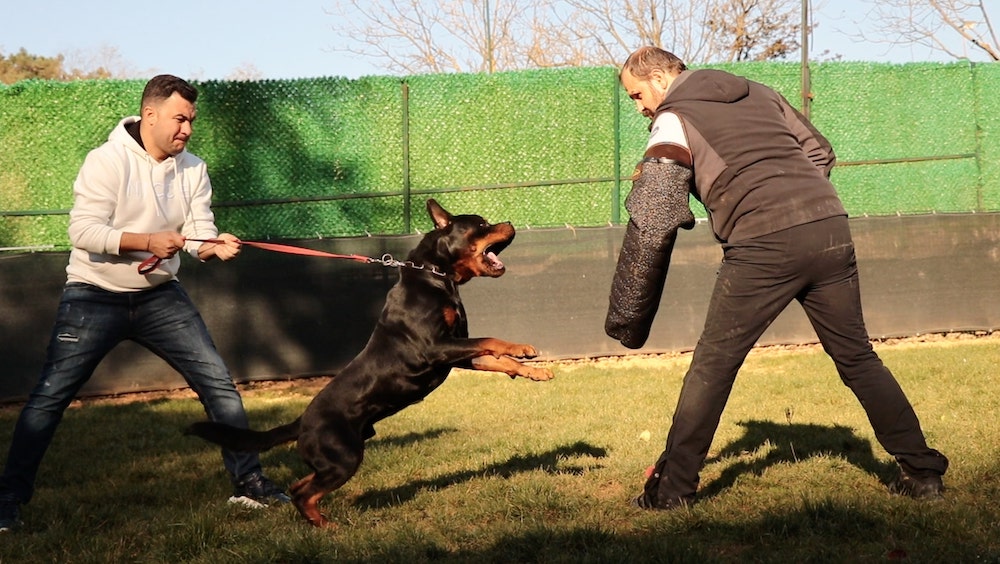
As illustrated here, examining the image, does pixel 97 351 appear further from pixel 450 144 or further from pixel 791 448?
pixel 450 144

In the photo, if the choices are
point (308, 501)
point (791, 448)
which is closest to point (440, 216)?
point (308, 501)

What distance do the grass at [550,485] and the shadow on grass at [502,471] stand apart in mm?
20

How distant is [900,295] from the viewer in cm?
1020

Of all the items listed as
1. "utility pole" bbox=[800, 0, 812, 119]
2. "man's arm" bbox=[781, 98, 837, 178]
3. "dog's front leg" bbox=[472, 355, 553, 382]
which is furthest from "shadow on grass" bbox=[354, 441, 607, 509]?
"utility pole" bbox=[800, 0, 812, 119]

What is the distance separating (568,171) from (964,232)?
406 cm

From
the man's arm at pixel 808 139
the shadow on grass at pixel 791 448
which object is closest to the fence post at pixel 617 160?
the shadow on grass at pixel 791 448

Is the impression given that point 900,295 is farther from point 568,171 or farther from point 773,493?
point 773,493

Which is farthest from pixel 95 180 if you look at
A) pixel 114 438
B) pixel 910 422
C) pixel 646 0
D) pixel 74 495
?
pixel 646 0

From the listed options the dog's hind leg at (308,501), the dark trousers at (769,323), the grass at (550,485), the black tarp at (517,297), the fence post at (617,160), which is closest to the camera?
the grass at (550,485)

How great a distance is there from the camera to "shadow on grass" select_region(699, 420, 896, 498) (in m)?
5.12

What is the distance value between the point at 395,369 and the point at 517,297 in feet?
15.7

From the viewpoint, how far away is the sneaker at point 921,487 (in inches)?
178

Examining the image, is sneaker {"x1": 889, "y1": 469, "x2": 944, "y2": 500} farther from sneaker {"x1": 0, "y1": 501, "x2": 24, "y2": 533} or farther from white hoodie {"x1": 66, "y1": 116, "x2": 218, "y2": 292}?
sneaker {"x1": 0, "y1": 501, "x2": 24, "y2": 533}

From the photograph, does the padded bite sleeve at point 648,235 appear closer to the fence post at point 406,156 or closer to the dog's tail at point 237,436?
the dog's tail at point 237,436
